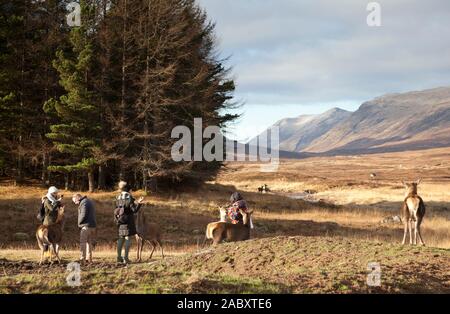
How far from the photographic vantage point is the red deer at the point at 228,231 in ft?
48.7

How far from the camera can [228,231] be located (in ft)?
A: 49.1

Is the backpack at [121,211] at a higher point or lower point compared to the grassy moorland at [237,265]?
higher

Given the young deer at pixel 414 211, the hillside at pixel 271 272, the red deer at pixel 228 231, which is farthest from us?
the young deer at pixel 414 211

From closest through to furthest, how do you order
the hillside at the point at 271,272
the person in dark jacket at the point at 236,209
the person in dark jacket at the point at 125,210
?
the hillside at the point at 271,272
the person in dark jacket at the point at 125,210
the person in dark jacket at the point at 236,209

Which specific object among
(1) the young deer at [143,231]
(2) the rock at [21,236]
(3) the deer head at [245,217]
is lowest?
(2) the rock at [21,236]

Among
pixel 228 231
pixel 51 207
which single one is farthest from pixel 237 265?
pixel 51 207

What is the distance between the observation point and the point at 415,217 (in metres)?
15.1

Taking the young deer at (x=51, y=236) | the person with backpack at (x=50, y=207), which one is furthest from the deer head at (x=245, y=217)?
the person with backpack at (x=50, y=207)

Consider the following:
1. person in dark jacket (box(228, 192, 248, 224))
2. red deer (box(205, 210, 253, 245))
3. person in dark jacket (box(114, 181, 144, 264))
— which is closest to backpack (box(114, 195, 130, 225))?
person in dark jacket (box(114, 181, 144, 264))

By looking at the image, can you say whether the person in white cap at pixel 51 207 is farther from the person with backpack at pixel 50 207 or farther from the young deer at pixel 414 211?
the young deer at pixel 414 211

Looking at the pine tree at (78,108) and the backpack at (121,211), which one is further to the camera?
the pine tree at (78,108)
